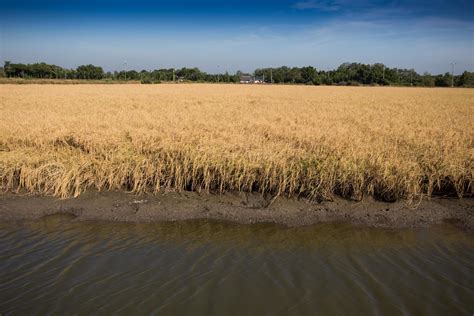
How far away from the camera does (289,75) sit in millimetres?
137375

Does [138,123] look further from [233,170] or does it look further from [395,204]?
[395,204]

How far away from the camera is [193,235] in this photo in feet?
23.5

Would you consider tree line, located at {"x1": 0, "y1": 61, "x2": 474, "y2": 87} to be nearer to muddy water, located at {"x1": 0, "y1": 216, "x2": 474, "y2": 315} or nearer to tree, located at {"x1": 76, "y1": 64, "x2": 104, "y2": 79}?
tree, located at {"x1": 76, "y1": 64, "x2": 104, "y2": 79}

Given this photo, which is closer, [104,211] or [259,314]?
[259,314]

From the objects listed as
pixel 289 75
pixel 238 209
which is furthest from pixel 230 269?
pixel 289 75

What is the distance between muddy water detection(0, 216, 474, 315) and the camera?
484 centimetres

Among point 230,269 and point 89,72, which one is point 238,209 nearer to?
point 230,269

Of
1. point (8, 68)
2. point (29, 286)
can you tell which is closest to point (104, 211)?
point (29, 286)

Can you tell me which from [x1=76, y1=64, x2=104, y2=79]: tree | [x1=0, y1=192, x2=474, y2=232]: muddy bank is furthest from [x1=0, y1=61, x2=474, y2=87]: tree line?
[x1=0, y1=192, x2=474, y2=232]: muddy bank

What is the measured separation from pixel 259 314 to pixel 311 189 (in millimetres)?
4644

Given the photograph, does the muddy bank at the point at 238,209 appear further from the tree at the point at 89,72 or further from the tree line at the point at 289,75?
the tree at the point at 89,72

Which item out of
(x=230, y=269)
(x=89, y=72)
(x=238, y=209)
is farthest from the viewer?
(x=89, y=72)

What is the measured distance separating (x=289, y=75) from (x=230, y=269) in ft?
450

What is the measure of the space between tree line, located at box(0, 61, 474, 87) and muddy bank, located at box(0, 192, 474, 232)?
10650 centimetres
